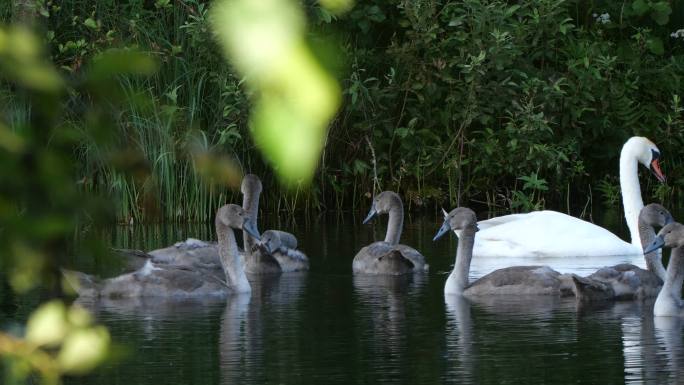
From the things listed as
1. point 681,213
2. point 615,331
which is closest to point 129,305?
point 615,331

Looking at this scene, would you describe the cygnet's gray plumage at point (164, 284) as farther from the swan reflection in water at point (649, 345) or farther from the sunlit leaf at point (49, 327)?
the sunlit leaf at point (49, 327)

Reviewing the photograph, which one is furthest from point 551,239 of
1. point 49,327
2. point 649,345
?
point 49,327

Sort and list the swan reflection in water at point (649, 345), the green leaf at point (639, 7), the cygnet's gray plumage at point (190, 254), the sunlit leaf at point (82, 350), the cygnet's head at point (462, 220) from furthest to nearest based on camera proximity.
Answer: the green leaf at point (639, 7), the cygnet's gray plumage at point (190, 254), the cygnet's head at point (462, 220), the swan reflection in water at point (649, 345), the sunlit leaf at point (82, 350)

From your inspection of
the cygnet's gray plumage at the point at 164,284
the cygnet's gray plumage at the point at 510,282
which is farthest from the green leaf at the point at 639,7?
the cygnet's gray plumage at the point at 164,284

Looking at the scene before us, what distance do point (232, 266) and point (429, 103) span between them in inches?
303

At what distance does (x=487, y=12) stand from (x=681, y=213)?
3.29 m

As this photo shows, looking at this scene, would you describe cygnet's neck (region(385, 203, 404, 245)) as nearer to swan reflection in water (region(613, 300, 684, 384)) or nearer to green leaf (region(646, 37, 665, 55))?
swan reflection in water (region(613, 300, 684, 384))

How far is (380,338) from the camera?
7.69 metres

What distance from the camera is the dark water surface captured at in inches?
256

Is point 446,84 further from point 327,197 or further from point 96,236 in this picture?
point 96,236

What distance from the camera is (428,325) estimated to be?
8.31m

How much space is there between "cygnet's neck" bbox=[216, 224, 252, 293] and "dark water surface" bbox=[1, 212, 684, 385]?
14cm

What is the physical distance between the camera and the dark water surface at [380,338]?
6.51 meters

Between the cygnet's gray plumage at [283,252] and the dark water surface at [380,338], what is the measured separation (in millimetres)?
286
